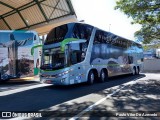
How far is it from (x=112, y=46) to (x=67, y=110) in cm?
1149

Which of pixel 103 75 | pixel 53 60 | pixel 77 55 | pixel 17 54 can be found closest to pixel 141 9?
pixel 103 75

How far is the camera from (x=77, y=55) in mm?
13125

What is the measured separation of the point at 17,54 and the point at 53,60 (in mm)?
4013

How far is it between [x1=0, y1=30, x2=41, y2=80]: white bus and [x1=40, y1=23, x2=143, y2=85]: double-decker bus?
9.01ft

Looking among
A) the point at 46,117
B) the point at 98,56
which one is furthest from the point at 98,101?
the point at 98,56

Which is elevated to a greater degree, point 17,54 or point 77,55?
point 17,54

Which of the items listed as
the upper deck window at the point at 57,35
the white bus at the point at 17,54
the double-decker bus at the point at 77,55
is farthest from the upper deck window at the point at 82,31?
the white bus at the point at 17,54

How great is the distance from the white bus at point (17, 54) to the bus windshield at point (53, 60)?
9.94ft

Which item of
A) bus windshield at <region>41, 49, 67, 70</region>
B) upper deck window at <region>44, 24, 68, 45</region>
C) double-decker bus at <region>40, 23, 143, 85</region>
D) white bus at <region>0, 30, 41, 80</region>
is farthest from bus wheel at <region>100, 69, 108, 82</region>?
white bus at <region>0, 30, 41, 80</region>

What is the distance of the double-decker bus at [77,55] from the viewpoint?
12.3m

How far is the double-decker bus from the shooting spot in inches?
486

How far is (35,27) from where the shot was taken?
84.1ft

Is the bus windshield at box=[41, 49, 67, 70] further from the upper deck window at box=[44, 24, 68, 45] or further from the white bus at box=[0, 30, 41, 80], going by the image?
the white bus at box=[0, 30, 41, 80]

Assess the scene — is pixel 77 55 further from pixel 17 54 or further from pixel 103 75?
pixel 17 54
